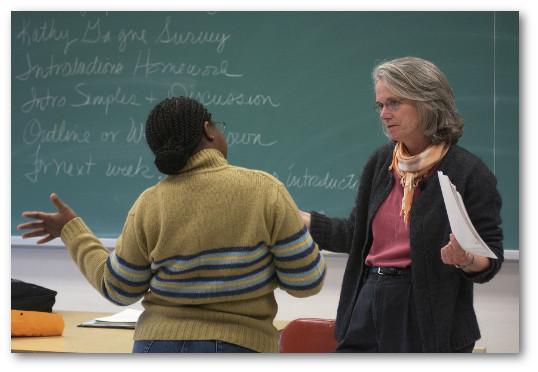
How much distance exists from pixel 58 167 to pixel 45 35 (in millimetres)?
583

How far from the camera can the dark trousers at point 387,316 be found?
1706 mm

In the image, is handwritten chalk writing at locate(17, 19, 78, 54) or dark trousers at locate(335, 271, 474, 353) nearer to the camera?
dark trousers at locate(335, 271, 474, 353)

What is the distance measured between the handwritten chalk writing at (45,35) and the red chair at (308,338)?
1.38 metres

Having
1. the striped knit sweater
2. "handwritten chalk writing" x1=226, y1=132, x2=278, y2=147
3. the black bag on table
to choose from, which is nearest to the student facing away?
the striped knit sweater

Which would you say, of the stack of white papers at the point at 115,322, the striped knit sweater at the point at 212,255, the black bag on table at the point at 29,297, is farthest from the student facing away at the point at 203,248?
the black bag on table at the point at 29,297

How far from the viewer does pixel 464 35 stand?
A: 2387 millimetres

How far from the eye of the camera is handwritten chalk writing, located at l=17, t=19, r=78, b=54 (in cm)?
244

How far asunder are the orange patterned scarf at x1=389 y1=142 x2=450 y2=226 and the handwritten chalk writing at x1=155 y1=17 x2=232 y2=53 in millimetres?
1213

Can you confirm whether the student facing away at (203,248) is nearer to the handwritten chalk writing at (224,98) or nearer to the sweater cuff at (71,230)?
the sweater cuff at (71,230)

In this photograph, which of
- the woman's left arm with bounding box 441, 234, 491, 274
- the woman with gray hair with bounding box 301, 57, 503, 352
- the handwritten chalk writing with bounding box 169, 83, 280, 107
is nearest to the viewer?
the woman's left arm with bounding box 441, 234, 491, 274

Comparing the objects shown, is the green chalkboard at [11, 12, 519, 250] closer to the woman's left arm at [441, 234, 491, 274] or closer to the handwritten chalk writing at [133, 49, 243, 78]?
the handwritten chalk writing at [133, 49, 243, 78]

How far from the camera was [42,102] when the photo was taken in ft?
9.17

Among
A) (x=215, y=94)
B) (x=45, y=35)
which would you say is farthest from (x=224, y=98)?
(x=45, y=35)

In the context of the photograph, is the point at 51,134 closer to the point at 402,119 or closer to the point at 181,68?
the point at 181,68
